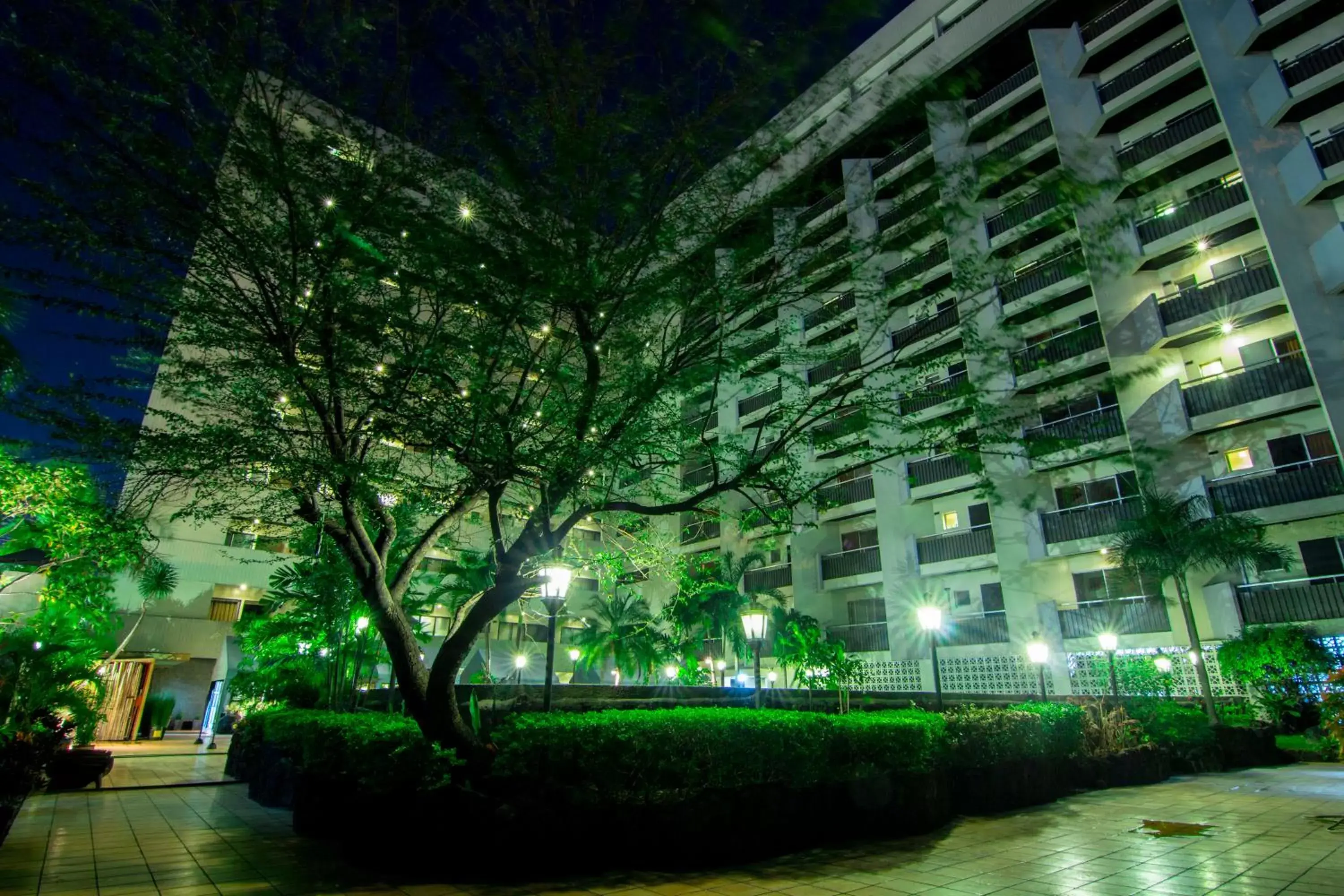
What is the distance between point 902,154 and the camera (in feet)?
93.1

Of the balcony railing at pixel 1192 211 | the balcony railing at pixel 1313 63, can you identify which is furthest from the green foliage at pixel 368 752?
the balcony railing at pixel 1313 63

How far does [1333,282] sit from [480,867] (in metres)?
22.6

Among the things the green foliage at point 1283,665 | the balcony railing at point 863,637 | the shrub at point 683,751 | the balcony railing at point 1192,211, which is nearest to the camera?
the shrub at point 683,751

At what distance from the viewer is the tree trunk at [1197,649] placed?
597 inches

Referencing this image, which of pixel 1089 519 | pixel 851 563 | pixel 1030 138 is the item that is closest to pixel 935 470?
pixel 851 563

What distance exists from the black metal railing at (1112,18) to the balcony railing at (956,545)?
17.5 meters

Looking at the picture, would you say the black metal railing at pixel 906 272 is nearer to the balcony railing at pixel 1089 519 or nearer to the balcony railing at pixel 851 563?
the balcony railing at pixel 1089 519

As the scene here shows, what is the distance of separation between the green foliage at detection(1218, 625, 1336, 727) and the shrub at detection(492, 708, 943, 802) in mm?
14839

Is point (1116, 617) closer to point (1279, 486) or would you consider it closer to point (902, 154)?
point (1279, 486)

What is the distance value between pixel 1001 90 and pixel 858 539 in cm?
1850

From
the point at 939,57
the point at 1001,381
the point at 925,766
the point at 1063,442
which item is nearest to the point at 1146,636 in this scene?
the point at 1001,381

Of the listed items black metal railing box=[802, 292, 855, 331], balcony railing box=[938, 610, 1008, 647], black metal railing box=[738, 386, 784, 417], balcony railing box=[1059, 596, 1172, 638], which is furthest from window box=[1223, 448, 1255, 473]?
black metal railing box=[802, 292, 855, 331]

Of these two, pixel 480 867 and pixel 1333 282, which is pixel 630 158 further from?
pixel 1333 282

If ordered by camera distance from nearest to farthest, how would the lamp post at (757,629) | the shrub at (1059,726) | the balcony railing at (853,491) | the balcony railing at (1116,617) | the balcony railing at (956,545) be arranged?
1. the shrub at (1059,726)
2. the lamp post at (757,629)
3. the balcony railing at (1116,617)
4. the balcony railing at (956,545)
5. the balcony railing at (853,491)
